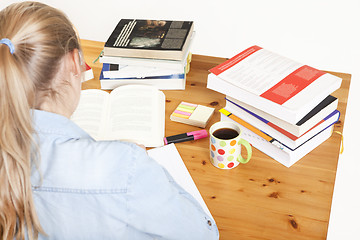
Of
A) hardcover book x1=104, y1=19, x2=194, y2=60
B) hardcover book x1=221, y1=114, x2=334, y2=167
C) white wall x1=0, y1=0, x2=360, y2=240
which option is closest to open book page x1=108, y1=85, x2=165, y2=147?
hardcover book x1=104, y1=19, x2=194, y2=60

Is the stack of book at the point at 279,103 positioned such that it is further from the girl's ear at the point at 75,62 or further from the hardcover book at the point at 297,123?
the girl's ear at the point at 75,62

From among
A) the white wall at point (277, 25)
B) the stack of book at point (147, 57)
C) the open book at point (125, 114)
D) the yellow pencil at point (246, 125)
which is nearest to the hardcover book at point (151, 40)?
the stack of book at point (147, 57)

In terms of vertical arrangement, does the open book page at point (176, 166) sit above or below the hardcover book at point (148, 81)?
below

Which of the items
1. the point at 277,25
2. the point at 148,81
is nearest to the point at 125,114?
the point at 148,81

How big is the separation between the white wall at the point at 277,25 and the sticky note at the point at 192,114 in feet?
4.50

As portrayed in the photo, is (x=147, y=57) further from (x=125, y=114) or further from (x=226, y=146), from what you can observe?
(x=226, y=146)

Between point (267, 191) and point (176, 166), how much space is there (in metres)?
0.25

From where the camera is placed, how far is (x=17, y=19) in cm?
82

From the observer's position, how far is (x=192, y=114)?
1.33 metres

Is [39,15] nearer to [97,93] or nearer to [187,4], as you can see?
[97,93]

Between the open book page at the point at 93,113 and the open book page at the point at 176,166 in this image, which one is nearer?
the open book page at the point at 176,166

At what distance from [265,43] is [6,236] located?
231cm

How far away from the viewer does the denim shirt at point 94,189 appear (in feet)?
2.53

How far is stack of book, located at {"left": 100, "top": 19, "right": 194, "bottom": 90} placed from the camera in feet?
4.58
